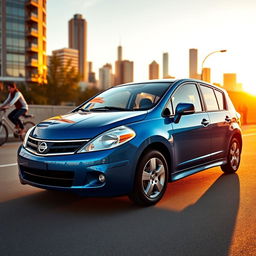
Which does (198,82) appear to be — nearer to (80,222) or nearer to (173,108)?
(173,108)

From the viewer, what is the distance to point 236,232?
147 inches

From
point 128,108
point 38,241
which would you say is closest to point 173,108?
point 128,108

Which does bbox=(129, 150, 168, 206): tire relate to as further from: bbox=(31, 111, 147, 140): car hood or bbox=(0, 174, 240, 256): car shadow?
bbox=(31, 111, 147, 140): car hood

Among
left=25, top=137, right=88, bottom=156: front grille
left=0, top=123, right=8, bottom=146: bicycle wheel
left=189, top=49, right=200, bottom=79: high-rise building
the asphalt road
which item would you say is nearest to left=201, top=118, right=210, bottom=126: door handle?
the asphalt road

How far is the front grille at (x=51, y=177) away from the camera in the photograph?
4.20 metres

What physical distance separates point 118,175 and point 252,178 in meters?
3.17

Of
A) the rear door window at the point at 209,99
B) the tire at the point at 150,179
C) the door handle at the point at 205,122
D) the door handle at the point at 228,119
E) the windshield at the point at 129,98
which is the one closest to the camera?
the tire at the point at 150,179

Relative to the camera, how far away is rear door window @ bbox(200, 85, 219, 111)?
6.12m

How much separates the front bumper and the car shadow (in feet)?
1.01

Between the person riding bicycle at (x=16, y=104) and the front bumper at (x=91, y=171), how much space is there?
292 inches

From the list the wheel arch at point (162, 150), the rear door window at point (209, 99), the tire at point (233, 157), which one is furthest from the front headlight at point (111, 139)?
the tire at point (233, 157)

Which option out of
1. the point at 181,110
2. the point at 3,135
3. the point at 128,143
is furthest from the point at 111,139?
the point at 3,135

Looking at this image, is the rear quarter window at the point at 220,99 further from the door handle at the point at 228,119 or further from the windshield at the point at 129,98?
the windshield at the point at 129,98

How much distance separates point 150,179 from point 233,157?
265 cm
